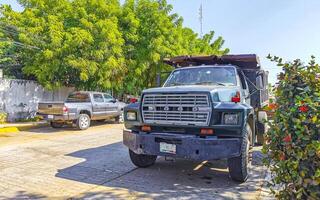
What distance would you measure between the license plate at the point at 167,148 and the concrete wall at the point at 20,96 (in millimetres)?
12619

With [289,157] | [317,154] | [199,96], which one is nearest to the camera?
[317,154]

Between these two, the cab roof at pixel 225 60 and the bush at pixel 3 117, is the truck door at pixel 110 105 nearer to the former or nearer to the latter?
the bush at pixel 3 117

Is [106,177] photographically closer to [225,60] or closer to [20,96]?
[225,60]

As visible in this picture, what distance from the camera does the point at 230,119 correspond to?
5352 mm

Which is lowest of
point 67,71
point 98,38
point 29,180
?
point 29,180

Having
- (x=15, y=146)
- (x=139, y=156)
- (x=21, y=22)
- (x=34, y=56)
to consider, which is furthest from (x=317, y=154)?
(x=21, y=22)

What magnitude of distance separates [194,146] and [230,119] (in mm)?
779

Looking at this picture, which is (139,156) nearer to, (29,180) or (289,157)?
(29,180)

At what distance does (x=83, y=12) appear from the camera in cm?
1648

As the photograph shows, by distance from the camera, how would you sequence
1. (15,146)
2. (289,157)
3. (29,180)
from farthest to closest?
1. (15,146)
2. (29,180)
3. (289,157)

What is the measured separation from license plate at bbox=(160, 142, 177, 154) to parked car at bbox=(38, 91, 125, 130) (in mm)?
8613

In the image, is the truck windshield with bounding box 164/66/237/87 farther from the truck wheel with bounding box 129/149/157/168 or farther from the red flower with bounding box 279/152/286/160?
the red flower with bounding box 279/152/286/160

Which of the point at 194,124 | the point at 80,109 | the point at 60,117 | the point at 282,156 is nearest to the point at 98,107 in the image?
the point at 80,109

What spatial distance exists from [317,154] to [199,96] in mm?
2660
